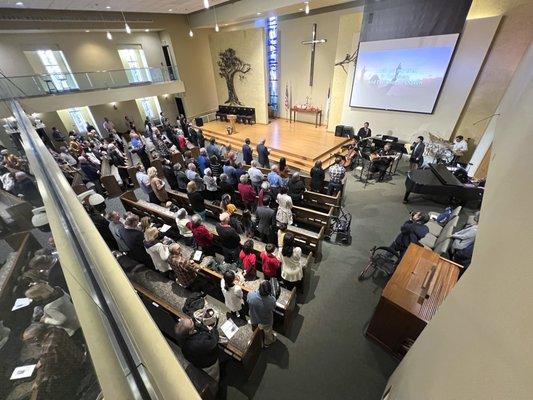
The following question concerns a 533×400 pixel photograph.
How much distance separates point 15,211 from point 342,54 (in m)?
10.1

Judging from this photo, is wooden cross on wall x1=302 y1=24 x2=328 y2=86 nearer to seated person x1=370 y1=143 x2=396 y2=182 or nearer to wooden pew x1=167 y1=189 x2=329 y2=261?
seated person x1=370 y1=143 x2=396 y2=182

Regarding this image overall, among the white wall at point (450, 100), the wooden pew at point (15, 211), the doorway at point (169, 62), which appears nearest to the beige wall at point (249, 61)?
the doorway at point (169, 62)

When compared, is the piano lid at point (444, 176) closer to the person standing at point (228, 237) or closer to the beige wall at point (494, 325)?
the beige wall at point (494, 325)

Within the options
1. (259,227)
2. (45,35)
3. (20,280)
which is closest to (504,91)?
(259,227)

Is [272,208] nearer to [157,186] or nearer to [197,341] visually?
[157,186]

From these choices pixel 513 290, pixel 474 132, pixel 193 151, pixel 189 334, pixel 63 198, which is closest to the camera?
pixel 513 290

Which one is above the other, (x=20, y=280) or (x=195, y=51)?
(x=195, y=51)

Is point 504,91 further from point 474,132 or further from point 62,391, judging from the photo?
point 62,391

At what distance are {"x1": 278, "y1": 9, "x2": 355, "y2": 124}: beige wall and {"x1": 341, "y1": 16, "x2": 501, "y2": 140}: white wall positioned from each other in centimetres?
197

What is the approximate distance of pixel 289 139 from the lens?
9.77 metres

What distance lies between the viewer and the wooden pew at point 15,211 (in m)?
1.49

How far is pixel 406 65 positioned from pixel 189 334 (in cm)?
919

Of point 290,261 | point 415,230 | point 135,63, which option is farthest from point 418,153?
point 135,63

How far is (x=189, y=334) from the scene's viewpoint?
2.25m
